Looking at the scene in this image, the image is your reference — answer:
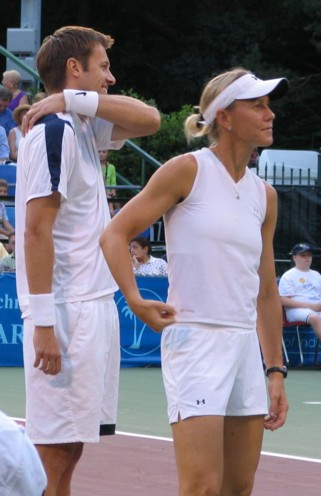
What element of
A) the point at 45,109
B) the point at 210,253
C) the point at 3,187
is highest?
the point at 45,109

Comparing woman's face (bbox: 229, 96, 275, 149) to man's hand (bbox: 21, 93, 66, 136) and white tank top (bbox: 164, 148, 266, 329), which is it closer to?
white tank top (bbox: 164, 148, 266, 329)

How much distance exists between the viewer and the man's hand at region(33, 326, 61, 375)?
471 centimetres

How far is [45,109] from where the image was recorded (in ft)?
16.0

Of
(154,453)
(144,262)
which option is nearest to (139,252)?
(144,262)

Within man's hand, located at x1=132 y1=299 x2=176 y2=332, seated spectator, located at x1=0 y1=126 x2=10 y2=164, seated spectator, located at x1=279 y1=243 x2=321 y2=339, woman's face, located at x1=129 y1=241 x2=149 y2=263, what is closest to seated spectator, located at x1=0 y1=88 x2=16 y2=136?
seated spectator, located at x1=0 y1=126 x2=10 y2=164

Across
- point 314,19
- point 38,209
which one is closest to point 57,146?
point 38,209

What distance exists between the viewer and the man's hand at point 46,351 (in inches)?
185

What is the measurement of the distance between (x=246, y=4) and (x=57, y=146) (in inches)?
1307

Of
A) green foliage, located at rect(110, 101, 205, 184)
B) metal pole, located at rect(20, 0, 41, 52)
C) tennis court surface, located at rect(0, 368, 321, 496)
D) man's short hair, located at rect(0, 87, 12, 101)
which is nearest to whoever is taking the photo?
tennis court surface, located at rect(0, 368, 321, 496)

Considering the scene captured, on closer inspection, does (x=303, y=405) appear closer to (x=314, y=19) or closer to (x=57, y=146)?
(x=57, y=146)

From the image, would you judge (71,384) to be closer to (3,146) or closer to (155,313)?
(155,313)

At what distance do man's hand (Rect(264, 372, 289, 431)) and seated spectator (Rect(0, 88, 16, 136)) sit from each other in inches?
524

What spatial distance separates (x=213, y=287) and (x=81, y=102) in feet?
2.64

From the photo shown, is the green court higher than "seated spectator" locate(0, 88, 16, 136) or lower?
lower
